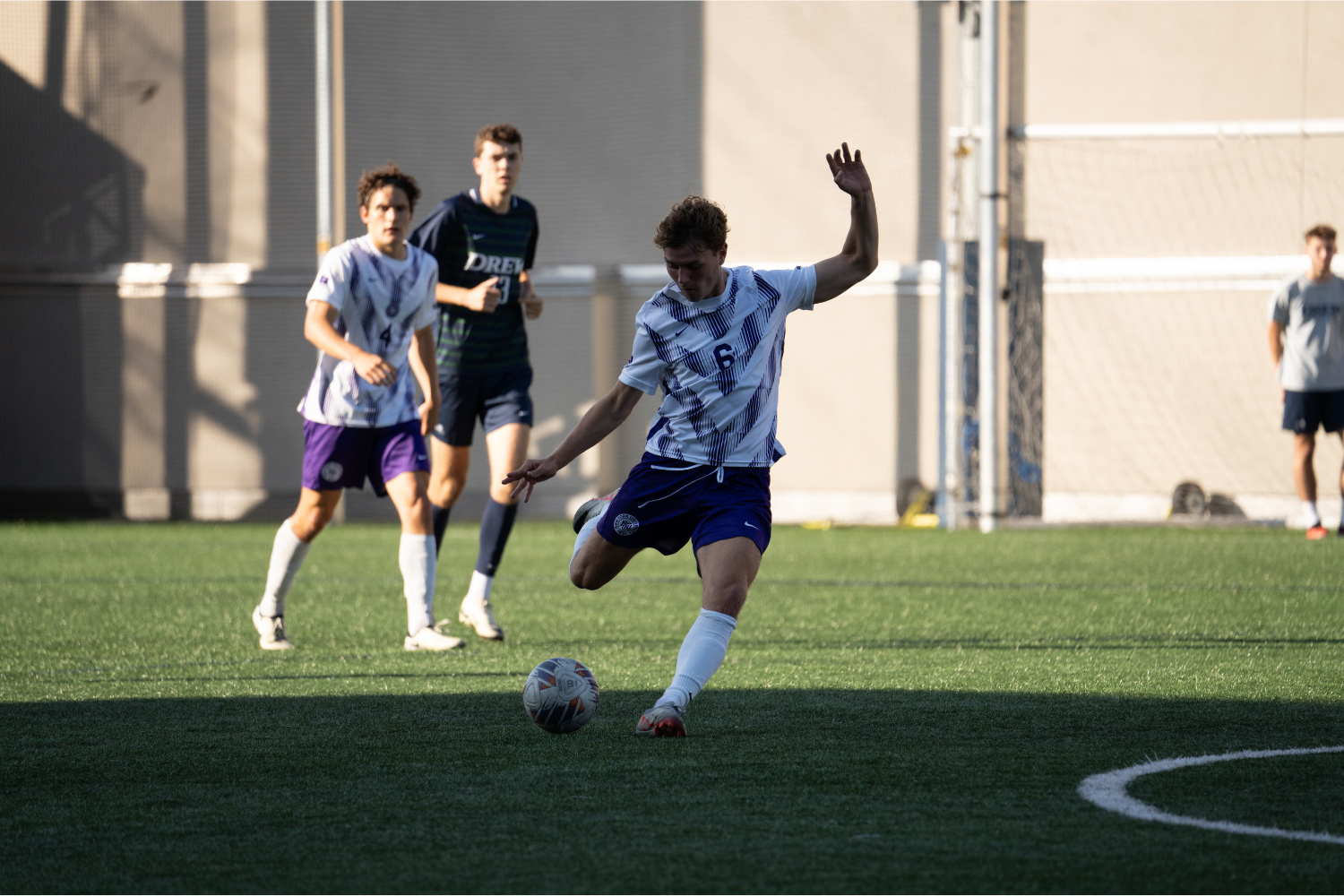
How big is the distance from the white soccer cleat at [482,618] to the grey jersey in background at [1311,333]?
734 cm

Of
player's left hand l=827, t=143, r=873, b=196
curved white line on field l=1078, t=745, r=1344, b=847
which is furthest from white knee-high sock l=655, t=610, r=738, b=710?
player's left hand l=827, t=143, r=873, b=196

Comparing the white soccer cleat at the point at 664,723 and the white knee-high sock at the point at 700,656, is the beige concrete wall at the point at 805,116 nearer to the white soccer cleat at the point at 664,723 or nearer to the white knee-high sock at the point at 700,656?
the white knee-high sock at the point at 700,656

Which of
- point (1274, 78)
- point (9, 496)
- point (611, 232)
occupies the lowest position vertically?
point (9, 496)

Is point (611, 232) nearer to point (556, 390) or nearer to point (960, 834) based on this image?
point (556, 390)

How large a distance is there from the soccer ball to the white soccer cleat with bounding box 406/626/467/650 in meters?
1.92

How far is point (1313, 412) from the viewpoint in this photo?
11.5 m

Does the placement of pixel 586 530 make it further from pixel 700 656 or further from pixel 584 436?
pixel 700 656

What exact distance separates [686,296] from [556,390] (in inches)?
478

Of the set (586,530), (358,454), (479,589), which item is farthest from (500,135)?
(586,530)

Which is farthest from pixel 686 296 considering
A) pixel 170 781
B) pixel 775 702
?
pixel 170 781

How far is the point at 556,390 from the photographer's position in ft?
54.3

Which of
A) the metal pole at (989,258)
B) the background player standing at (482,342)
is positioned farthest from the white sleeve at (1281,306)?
the background player standing at (482,342)

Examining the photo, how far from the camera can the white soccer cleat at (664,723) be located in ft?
13.6

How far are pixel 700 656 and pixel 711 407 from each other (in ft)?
2.42
